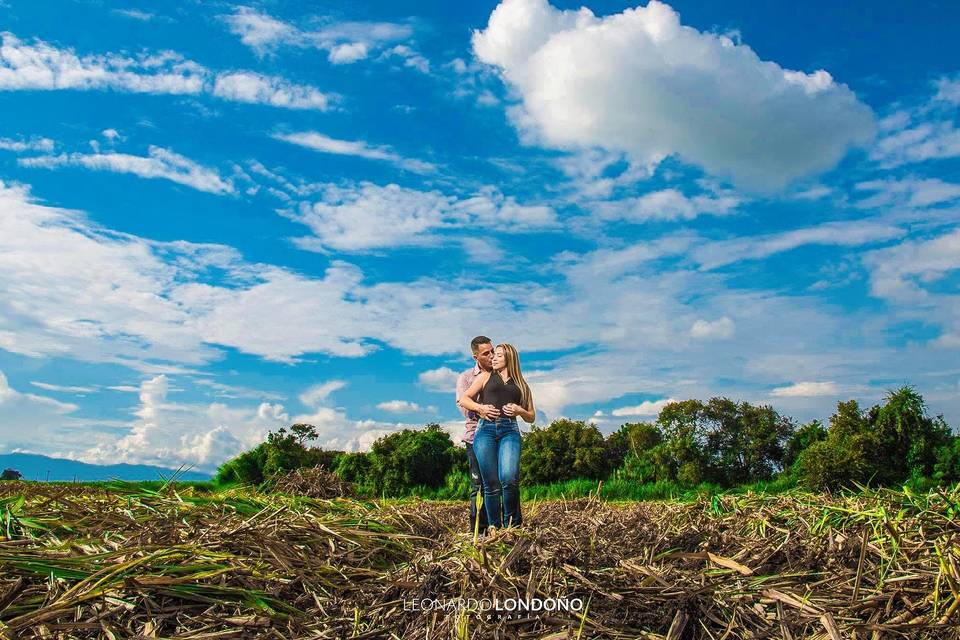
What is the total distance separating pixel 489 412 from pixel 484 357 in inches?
25.1

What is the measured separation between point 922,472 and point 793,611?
6.13 m

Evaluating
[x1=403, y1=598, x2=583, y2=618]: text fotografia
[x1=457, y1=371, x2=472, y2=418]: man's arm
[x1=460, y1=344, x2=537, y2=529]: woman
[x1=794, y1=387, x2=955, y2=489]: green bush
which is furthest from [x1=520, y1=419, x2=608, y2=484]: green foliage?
[x1=403, y1=598, x2=583, y2=618]: text fotografia

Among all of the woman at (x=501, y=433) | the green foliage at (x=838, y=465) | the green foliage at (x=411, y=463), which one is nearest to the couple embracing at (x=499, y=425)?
the woman at (x=501, y=433)

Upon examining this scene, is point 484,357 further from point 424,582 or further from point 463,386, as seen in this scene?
point 424,582

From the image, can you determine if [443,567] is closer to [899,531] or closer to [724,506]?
[899,531]

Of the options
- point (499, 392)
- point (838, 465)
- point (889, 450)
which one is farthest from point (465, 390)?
point (889, 450)

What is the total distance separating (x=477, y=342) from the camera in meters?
5.96

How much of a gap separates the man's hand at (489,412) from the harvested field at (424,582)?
1494mm

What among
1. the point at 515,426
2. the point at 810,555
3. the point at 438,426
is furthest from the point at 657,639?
the point at 438,426

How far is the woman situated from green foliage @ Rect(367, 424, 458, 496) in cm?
646

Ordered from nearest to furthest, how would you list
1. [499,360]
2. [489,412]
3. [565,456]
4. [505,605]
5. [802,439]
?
[505,605], [489,412], [499,360], [802,439], [565,456]

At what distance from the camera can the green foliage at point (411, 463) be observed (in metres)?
11.8

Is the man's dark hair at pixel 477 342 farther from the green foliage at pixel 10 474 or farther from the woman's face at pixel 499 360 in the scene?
the green foliage at pixel 10 474

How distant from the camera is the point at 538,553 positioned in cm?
301
